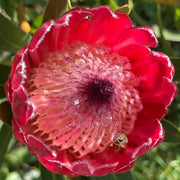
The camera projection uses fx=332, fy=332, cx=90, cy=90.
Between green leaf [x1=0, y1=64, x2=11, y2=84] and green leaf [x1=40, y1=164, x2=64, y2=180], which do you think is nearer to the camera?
green leaf [x1=0, y1=64, x2=11, y2=84]

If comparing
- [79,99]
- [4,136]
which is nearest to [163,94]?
[79,99]

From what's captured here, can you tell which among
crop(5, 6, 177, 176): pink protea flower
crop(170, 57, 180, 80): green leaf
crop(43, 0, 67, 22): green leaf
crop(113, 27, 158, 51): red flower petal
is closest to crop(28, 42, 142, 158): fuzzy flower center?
crop(5, 6, 177, 176): pink protea flower

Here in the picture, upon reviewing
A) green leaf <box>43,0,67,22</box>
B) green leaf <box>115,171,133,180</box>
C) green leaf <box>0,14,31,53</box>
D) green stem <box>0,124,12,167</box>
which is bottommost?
green leaf <box>115,171,133,180</box>

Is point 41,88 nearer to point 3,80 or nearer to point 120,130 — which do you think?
point 3,80

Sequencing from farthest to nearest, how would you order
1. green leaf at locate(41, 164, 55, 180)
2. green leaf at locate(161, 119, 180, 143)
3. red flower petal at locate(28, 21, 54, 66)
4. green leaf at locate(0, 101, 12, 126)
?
green leaf at locate(41, 164, 55, 180) → green leaf at locate(161, 119, 180, 143) → green leaf at locate(0, 101, 12, 126) → red flower petal at locate(28, 21, 54, 66)

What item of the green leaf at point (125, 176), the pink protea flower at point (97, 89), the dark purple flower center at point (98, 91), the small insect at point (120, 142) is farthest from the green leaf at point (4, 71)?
the green leaf at point (125, 176)

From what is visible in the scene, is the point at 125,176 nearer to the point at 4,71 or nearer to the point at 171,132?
the point at 171,132

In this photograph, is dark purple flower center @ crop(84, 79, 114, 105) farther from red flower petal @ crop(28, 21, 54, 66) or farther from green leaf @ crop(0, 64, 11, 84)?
green leaf @ crop(0, 64, 11, 84)

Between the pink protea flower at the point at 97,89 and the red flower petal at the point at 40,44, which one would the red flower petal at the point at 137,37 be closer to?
the pink protea flower at the point at 97,89
